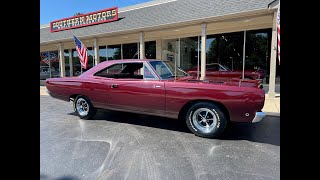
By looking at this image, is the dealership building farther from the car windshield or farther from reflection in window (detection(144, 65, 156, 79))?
reflection in window (detection(144, 65, 156, 79))

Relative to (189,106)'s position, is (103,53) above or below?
above

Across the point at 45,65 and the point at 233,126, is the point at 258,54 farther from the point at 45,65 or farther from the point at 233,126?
the point at 45,65

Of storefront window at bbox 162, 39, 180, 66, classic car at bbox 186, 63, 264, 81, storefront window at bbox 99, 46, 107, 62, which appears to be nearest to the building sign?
storefront window at bbox 99, 46, 107, 62

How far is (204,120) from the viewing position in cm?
413

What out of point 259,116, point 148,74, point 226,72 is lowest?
point 259,116

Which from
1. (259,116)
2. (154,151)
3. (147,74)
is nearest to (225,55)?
(147,74)

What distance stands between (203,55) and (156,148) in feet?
23.1

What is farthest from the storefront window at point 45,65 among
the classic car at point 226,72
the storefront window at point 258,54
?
the storefront window at point 258,54

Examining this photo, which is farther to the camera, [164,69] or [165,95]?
[164,69]

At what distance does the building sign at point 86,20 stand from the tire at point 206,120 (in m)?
10.5

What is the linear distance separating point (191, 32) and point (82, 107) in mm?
7991

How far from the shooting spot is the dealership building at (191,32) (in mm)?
8625
